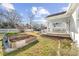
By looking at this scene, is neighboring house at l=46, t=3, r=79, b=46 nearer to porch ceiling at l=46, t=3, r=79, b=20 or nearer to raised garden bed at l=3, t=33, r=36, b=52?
porch ceiling at l=46, t=3, r=79, b=20

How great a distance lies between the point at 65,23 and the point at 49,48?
0.39 m

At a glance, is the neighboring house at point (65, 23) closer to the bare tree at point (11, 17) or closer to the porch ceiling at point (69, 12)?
the porch ceiling at point (69, 12)

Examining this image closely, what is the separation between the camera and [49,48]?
3076mm

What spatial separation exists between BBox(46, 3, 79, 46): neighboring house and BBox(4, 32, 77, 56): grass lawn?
10 centimetres

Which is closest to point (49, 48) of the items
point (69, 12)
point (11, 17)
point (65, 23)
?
point (65, 23)

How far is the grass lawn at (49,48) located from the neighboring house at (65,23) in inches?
3.9

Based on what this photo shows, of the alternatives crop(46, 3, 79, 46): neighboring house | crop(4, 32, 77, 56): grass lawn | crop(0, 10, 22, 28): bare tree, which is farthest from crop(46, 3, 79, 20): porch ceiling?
crop(0, 10, 22, 28): bare tree

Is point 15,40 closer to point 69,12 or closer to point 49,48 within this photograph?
point 49,48

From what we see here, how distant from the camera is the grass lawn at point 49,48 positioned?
305 cm

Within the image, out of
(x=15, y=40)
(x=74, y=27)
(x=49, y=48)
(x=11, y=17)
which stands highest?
(x=11, y=17)

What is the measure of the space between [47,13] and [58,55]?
564mm

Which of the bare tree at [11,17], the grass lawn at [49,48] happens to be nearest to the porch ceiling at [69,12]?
the grass lawn at [49,48]

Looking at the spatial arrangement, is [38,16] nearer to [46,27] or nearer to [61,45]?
[46,27]

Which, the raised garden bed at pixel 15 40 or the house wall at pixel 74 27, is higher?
the house wall at pixel 74 27
